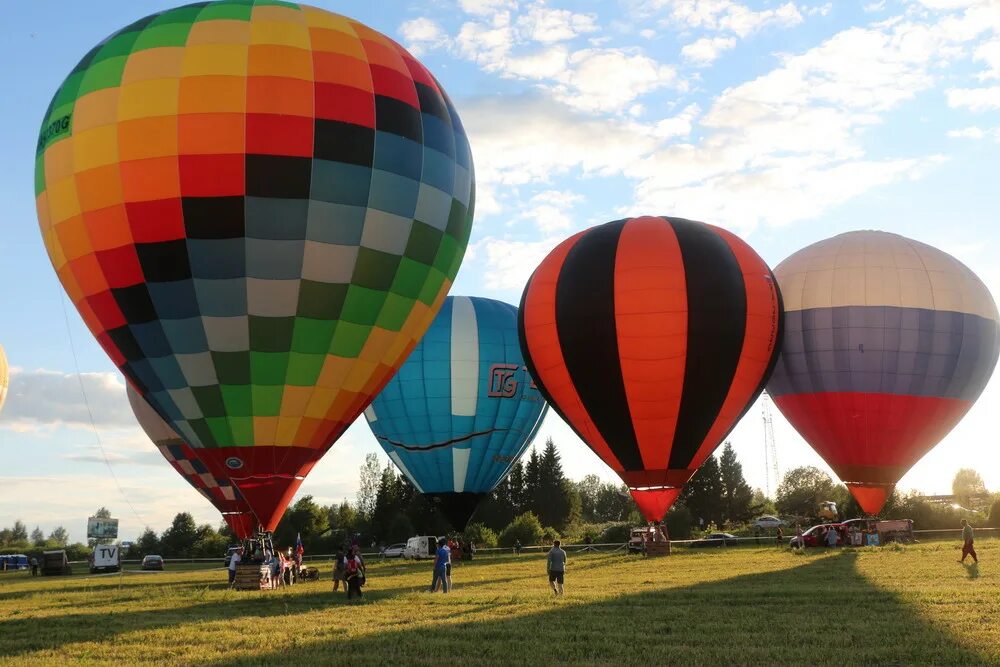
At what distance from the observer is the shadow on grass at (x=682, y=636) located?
9.14 metres

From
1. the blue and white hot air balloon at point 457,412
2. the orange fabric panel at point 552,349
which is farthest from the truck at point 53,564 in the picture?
the orange fabric panel at point 552,349

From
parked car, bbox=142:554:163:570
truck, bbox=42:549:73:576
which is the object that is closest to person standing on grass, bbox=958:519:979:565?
truck, bbox=42:549:73:576

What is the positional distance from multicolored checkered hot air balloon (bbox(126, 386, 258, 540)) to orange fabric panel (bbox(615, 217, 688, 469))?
9894 mm

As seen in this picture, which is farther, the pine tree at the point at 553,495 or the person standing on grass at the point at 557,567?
the pine tree at the point at 553,495

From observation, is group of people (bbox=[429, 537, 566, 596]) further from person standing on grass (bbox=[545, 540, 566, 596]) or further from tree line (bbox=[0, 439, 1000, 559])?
tree line (bbox=[0, 439, 1000, 559])

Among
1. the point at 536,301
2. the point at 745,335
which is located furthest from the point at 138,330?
the point at 745,335

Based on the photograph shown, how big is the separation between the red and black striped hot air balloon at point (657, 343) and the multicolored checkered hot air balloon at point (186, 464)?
880 centimetres

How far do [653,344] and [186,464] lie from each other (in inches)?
608

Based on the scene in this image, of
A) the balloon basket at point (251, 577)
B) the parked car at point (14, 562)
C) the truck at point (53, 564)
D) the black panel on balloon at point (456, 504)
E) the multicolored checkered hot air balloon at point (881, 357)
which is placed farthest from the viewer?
the parked car at point (14, 562)

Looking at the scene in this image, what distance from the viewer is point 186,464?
30219 millimetres

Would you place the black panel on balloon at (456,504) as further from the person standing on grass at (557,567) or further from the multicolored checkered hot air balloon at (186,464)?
the person standing on grass at (557,567)

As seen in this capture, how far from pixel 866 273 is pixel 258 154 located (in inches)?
759

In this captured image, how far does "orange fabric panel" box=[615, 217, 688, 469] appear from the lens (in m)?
23.9

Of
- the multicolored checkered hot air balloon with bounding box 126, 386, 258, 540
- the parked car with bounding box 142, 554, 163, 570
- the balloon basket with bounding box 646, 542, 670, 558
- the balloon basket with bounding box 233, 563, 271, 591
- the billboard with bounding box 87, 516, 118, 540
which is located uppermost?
the multicolored checkered hot air balloon with bounding box 126, 386, 258, 540
